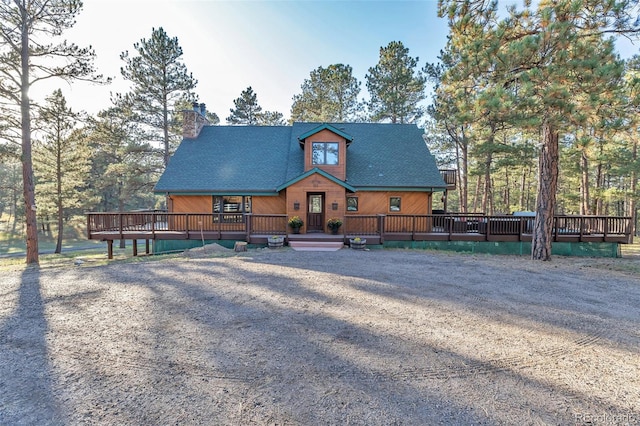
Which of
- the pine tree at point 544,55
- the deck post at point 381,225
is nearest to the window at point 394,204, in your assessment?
the deck post at point 381,225

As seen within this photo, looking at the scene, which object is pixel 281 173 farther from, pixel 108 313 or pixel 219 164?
pixel 108 313

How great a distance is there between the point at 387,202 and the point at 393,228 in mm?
1591

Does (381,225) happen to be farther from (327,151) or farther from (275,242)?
(327,151)

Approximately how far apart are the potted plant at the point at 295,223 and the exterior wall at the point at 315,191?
41 centimetres

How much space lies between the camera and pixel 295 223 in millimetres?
13211

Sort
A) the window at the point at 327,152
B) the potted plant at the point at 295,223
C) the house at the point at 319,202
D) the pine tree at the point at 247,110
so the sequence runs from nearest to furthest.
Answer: the house at the point at 319,202 < the potted plant at the point at 295,223 < the window at the point at 327,152 < the pine tree at the point at 247,110

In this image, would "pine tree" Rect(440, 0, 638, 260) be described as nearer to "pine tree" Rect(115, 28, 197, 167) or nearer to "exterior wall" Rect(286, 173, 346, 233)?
"exterior wall" Rect(286, 173, 346, 233)

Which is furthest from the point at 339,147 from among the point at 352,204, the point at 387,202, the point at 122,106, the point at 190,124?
the point at 122,106

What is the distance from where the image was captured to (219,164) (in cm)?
1593

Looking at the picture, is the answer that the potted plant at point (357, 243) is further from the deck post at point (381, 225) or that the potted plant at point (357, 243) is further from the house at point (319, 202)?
the deck post at point (381, 225)

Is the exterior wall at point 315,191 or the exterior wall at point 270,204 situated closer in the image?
the exterior wall at point 315,191

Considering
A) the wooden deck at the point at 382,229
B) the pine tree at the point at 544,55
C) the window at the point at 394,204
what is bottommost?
the wooden deck at the point at 382,229

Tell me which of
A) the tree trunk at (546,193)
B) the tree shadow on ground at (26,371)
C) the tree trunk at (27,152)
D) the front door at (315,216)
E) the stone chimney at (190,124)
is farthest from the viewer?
the stone chimney at (190,124)

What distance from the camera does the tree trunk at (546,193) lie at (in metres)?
9.99
